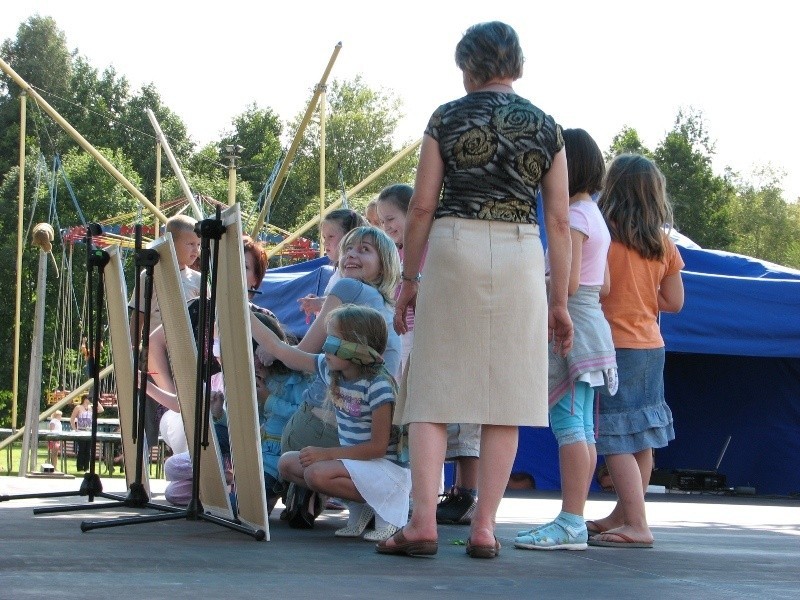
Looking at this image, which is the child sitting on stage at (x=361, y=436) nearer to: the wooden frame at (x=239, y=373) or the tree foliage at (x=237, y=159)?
the wooden frame at (x=239, y=373)

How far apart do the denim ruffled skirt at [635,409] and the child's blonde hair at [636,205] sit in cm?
39

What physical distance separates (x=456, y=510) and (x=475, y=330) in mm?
1776

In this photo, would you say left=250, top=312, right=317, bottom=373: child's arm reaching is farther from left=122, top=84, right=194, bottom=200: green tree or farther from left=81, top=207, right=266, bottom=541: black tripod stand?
left=122, top=84, right=194, bottom=200: green tree

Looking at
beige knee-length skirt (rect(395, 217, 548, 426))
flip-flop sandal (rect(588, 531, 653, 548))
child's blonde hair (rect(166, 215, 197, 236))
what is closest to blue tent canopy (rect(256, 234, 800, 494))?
child's blonde hair (rect(166, 215, 197, 236))

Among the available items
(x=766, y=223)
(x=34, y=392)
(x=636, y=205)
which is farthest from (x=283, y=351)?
(x=766, y=223)

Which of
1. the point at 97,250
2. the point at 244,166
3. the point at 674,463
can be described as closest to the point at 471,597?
the point at 97,250

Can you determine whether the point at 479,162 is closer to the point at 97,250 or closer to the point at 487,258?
the point at 487,258

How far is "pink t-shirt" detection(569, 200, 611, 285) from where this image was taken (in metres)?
4.61

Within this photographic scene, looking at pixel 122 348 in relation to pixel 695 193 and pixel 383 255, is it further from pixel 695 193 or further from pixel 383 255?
pixel 695 193

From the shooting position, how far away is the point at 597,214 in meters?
4.69

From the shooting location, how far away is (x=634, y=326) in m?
4.89

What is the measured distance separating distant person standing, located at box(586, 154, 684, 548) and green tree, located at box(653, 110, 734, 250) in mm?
56134

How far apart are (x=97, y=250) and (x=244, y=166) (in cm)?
A: 5727

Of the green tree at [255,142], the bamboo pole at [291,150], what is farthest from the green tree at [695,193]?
the bamboo pole at [291,150]
